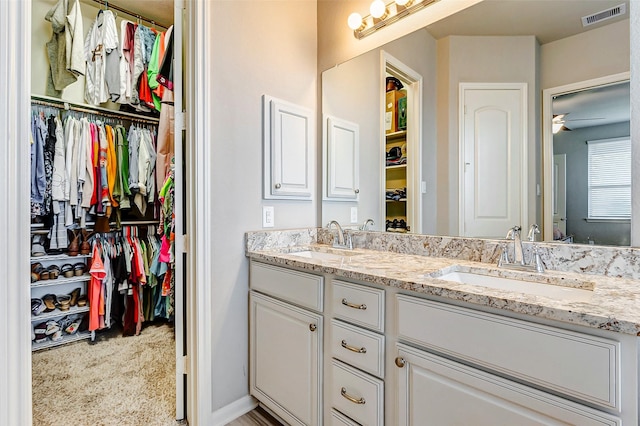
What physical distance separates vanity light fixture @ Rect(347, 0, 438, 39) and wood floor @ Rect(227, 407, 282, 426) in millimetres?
2168

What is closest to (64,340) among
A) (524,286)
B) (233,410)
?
(233,410)

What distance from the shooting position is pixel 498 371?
85cm

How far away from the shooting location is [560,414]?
29.7 inches

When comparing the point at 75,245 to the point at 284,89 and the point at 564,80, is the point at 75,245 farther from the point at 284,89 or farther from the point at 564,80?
the point at 564,80

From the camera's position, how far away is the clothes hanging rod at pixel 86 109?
246cm

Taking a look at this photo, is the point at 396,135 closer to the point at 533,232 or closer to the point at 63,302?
the point at 533,232

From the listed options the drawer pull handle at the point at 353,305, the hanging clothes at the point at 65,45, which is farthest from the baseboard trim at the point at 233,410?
the hanging clothes at the point at 65,45

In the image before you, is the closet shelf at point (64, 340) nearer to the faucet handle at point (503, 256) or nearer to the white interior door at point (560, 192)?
the faucet handle at point (503, 256)

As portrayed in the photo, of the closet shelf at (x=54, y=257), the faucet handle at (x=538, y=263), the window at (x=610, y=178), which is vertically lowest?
the closet shelf at (x=54, y=257)

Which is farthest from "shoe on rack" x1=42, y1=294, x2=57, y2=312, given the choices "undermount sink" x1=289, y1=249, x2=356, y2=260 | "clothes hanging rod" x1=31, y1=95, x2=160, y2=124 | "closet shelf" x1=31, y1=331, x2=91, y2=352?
"undermount sink" x1=289, y1=249, x2=356, y2=260

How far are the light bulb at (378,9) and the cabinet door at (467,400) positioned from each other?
165 centimetres

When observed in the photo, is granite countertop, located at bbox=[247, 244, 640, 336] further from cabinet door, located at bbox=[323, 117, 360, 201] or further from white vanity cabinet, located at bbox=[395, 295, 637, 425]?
cabinet door, located at bbox=[323, 117, 360, 201]

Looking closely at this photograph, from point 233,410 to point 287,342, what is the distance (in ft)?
1.76

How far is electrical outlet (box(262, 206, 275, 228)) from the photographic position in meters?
1.79
